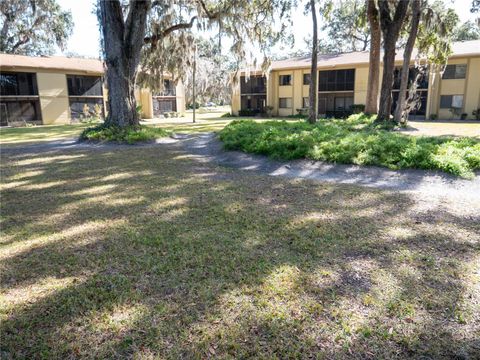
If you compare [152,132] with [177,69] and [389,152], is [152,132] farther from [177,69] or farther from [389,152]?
[389,152]

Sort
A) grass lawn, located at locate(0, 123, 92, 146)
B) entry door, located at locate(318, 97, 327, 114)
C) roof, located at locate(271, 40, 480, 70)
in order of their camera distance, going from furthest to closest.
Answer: entry door, located at locate(318, 97, 327, 114), roof, located at locate(271, 40, 480, 70), grass lawn, located at locate(0, 123, 92, 146)

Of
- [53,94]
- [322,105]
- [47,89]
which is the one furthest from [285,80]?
[47,89]

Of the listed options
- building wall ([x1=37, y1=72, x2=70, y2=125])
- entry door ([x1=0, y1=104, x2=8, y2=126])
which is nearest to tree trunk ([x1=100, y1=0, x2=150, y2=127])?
building wall ([x1=37, y1=72, x2=70, y2=125])

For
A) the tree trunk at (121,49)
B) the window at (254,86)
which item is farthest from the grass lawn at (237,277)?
the window at (254,86)

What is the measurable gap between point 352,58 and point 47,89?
26.4m

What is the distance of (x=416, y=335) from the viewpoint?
246 cm

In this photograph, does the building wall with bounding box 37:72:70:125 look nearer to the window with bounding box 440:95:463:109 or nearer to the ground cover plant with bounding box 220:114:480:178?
the ground cover plant with bounding box 220:114:480:178

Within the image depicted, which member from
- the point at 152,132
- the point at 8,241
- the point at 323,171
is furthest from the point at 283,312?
the point at 152,132

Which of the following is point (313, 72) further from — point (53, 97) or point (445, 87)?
point (53, 97)

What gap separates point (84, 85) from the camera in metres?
31.2

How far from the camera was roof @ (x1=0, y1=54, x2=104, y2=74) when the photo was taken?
26.4m

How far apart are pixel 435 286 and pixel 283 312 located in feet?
4.64

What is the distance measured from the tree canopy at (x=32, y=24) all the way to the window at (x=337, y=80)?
906 inches

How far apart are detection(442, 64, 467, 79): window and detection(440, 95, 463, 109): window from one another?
4.89 feet
